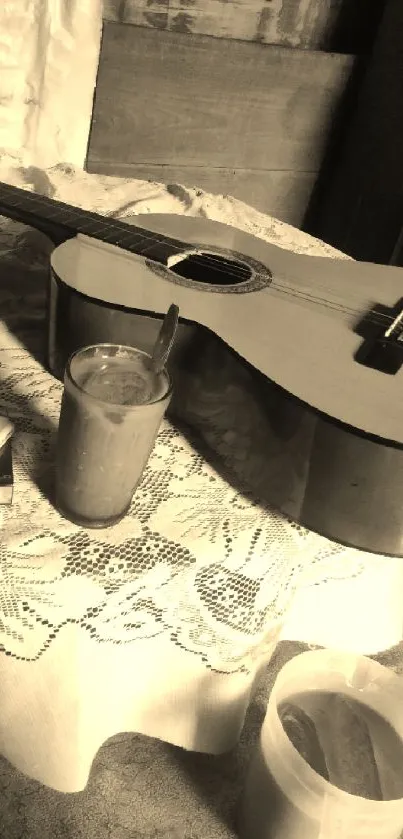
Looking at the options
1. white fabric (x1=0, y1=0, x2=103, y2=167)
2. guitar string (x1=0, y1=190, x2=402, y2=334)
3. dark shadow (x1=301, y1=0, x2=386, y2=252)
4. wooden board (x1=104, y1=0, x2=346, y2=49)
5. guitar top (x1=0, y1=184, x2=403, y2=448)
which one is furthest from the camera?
dark shadow (x1=301, y1=0, x2=386, y2=252)

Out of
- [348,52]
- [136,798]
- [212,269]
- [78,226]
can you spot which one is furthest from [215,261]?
[348,52]

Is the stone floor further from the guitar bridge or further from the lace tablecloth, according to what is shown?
the guitar bridge

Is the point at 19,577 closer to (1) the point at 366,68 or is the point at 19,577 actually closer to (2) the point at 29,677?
(2) the point at 29,677

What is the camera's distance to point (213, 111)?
140 centimetres

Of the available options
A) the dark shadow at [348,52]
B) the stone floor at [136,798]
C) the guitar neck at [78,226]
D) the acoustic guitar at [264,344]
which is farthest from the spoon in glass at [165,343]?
the dark shadow at [348,52]

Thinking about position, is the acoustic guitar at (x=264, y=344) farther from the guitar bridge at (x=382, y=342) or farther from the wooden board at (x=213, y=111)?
the wooden board at (x=213, y=111)

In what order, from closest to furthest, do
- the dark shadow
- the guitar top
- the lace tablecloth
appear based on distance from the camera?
the lace tablecloth < the guitar top < the dark shadow

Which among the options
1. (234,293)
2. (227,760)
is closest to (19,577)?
(234,293)

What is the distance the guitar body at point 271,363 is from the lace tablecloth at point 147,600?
28 millimetres

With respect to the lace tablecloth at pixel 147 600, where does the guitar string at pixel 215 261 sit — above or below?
above

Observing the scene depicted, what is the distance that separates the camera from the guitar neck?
0.73 m

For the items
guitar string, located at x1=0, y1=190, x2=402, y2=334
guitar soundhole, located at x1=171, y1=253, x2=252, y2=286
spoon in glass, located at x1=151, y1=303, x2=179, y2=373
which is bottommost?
→ guitar soundhole, located at x1=171, y1=253, x2=252, y2=286

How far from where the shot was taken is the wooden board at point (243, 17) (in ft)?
4.05

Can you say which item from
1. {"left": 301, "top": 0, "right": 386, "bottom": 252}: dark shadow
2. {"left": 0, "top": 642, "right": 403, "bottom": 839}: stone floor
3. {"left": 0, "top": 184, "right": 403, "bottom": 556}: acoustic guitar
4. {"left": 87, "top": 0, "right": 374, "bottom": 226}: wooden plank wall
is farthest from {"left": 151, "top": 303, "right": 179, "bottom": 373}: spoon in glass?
{"left": 301, "top": 0, "right": 386, "bottom": 252}: dark shadow
